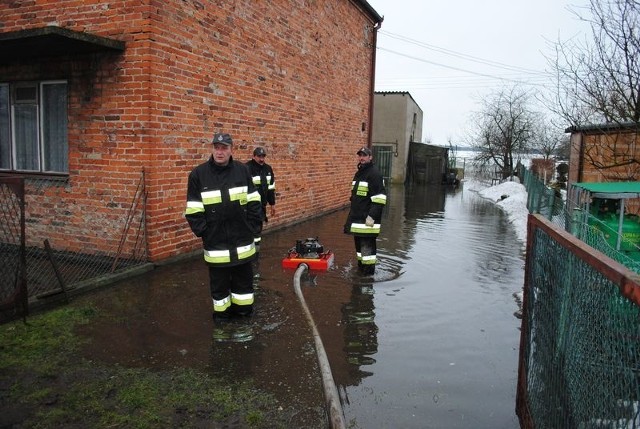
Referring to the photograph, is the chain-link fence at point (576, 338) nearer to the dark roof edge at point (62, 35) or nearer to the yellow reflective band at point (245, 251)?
the yellow reflective band at point (245, 251)

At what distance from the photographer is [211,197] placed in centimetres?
A: 488

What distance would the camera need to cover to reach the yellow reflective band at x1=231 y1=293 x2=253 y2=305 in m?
5.20

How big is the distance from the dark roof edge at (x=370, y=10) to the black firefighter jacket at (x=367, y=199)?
10162mm

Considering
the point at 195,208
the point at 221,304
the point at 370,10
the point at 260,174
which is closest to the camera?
the point at 195,208

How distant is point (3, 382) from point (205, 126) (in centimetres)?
515

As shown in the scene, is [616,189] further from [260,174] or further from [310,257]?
[260,174]

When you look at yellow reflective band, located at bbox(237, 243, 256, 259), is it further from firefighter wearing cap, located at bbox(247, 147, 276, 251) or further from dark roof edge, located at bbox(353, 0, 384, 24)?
dark roof edge, located at bbox(353, 0, 384, 24)

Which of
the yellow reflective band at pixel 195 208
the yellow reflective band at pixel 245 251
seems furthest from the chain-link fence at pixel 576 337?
the yellow reflective band at pixel 195 208

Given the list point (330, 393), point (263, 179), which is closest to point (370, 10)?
point (263, 179)

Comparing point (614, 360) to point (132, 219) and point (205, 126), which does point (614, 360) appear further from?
point (205, 126)

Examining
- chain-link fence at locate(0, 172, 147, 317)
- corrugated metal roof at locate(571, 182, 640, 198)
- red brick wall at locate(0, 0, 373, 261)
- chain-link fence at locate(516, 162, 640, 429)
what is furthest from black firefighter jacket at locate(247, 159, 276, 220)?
chain-link fence at locate(516, 162, 640, 429)

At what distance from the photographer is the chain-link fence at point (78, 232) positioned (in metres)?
6.88

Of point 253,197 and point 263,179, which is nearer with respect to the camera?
point 253,197

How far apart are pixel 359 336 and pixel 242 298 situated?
127cm
